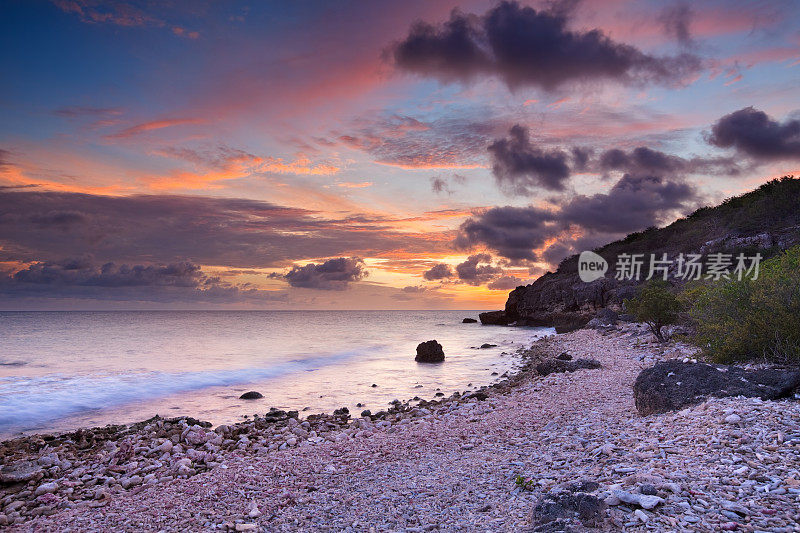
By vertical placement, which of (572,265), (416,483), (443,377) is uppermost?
(572,265)

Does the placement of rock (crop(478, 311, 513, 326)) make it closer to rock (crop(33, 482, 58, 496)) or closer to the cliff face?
the cliff face

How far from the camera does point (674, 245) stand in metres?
79.7

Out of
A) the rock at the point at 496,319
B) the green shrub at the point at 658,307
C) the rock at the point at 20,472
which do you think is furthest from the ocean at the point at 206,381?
the rock at the point at 496,319

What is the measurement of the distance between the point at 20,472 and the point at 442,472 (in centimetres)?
897

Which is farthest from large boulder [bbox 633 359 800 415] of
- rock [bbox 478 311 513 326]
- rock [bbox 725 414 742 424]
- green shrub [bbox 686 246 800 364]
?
rock [bbox 478 311 513 326]

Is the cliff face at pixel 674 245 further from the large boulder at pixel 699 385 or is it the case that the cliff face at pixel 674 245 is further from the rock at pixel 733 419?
the rock at pixel 733 419

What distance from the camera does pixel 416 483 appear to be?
23.9 feet

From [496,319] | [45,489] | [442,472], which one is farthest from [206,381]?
[496,319]

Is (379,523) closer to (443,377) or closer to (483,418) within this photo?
(483,418)

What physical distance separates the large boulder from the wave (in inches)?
758

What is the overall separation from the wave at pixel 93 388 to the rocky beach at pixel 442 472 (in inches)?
223

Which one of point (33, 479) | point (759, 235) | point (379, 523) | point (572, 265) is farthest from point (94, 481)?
point (572, 265)

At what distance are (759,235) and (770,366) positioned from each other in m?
56.5

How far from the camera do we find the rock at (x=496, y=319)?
317 feet
